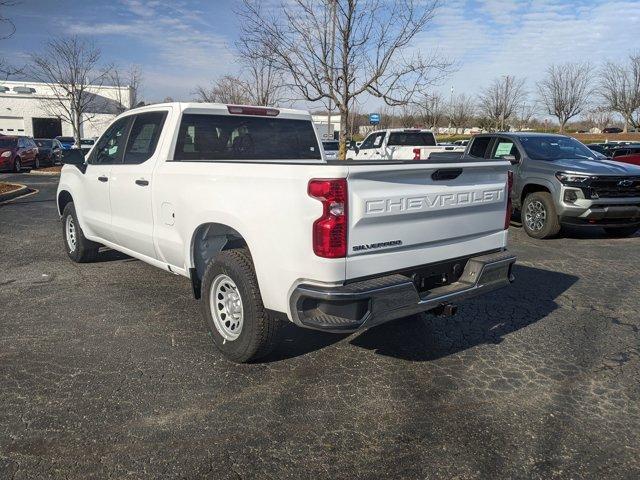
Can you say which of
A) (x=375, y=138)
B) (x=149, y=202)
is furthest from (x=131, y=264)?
(x=375, y=138)

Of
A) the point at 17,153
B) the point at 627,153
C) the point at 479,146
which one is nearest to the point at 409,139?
the point at 479,146

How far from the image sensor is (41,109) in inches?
1871

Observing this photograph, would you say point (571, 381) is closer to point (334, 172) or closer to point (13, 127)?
point (334, 172)

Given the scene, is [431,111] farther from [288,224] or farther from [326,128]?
[326,128]

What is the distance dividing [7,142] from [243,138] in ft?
75.0

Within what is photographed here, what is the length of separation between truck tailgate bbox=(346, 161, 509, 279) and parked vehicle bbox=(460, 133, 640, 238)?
4.14m

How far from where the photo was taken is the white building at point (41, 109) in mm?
47375

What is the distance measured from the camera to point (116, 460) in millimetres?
2672

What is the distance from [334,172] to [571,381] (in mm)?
2277

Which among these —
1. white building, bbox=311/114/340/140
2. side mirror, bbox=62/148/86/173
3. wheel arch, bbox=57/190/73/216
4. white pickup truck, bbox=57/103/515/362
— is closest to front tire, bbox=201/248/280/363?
white pickup truck, bbox=57/103/515/362

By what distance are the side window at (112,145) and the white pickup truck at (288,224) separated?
2.6 inches

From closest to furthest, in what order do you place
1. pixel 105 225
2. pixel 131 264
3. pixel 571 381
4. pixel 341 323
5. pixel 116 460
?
pixel 116 460
pixel 341 323
pixel 571 381
pixel 105 225
pixel 131 264

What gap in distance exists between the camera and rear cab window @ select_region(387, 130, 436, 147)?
15.9 meters

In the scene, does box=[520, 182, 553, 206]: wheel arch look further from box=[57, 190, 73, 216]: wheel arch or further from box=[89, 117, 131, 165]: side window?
box=[57, 190, 73, 216]: wheel arch
